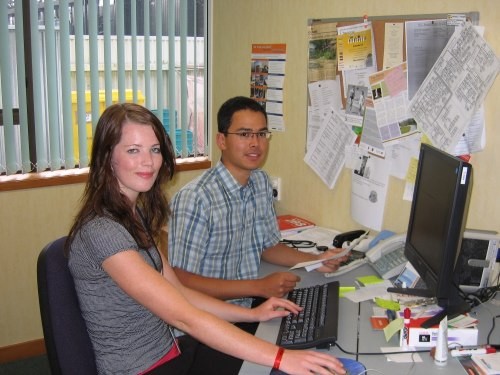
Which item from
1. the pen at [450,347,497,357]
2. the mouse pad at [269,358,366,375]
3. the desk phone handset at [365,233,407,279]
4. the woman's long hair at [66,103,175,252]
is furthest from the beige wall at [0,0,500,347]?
the woman's long hair at [66,103,175,252]

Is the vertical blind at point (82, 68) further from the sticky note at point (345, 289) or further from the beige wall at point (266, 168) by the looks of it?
the sticky note at point (345, 289)

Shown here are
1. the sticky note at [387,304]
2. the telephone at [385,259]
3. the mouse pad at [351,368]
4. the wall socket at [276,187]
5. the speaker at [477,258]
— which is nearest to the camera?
the mouse pad at [351,368]

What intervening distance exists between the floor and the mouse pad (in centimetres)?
191

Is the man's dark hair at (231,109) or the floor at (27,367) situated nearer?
the man's dark hair at (231,109)

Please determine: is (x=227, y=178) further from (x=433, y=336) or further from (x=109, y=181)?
(x=433, y=336)

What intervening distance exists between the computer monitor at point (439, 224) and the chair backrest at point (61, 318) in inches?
36.5

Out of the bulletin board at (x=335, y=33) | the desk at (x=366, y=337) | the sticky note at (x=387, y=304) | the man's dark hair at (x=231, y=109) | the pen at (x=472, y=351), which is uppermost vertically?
the bulletin board at (x=335, y=33)

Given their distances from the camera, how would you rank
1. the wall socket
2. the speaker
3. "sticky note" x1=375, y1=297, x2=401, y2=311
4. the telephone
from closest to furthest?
1. "sticky note" x1=375, y1=297, x2=401, y2=311
2. the speaker
3. the telephone
4. the wall socket

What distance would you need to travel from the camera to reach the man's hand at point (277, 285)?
198 centimetres

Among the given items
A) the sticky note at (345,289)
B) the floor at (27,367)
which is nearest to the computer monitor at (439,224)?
the sticky note at (345,289)

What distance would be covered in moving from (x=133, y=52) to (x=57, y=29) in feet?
1.30

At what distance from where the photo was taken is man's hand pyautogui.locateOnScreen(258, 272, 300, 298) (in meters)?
1.98

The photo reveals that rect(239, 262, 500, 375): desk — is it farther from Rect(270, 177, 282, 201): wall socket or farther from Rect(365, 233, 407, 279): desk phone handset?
Rect(270, 177, 282, 201): wall socket

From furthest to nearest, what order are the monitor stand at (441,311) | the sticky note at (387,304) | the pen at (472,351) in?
the sticky note at (387,304), the monitor stand at (441,311), the pen at (472,351)
